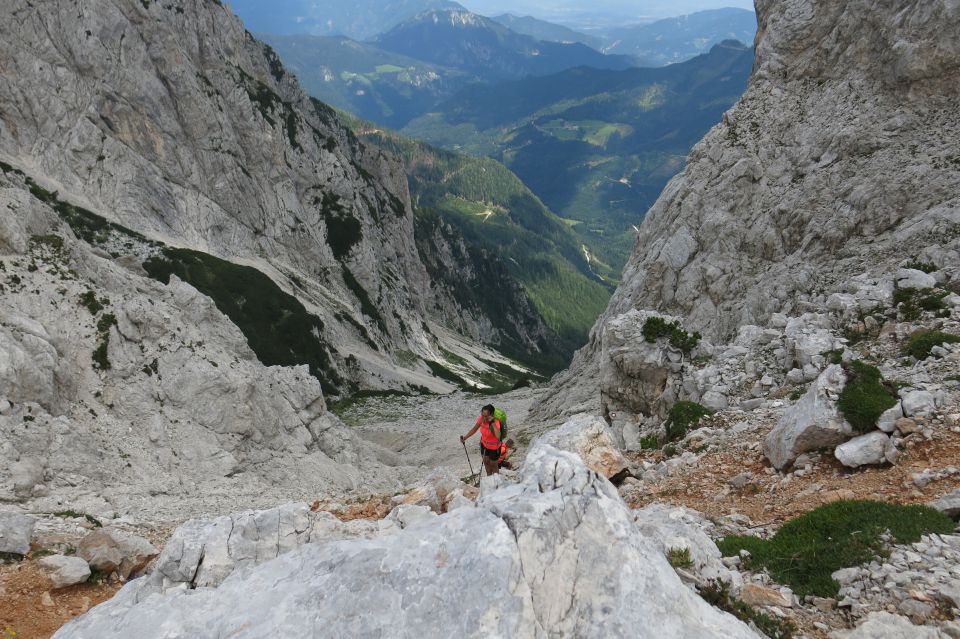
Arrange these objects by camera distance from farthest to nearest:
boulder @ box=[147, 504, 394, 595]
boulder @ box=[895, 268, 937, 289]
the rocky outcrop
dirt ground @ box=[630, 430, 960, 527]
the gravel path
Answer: the gravel path
the rocky outcrop
boulder @ box=[895, 268, 937, 289]
dirt ground @ box=[630, 430, 960, 527]
boulder @ box=[147, 504, 394, 595]

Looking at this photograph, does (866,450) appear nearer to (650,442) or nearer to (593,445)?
(593,445)

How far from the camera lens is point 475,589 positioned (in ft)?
Answer: 21.7

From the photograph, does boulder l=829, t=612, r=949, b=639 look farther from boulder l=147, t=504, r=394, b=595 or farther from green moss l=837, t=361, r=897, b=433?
boulder l=147, t=504, r=394, b=595

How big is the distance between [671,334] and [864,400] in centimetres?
1285

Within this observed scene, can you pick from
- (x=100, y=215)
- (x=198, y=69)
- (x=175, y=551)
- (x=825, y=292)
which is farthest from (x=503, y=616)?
(x=198, y=69)

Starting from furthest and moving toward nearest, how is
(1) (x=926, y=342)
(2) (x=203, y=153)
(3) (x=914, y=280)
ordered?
1. (2) (x=203, y=153)
2. (3) (x=914, y=280)
3. (1) (x=926, y=342)

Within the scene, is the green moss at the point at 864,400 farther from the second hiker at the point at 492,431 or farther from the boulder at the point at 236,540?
the boulder at the point at 236,540

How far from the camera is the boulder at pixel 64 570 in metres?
11.8

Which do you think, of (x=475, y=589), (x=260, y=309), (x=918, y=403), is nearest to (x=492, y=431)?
(x=475, y=589)

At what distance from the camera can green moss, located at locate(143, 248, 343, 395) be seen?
8044cm

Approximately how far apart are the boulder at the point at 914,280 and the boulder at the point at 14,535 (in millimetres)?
29342

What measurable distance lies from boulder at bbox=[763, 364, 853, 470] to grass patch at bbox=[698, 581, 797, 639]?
6.55 metres

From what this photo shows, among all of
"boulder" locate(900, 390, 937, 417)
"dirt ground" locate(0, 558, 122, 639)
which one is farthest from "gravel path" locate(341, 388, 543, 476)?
"dirt ground" locate(0, 558, 122, 639)

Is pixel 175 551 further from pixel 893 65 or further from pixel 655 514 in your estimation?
pixel 893 65
